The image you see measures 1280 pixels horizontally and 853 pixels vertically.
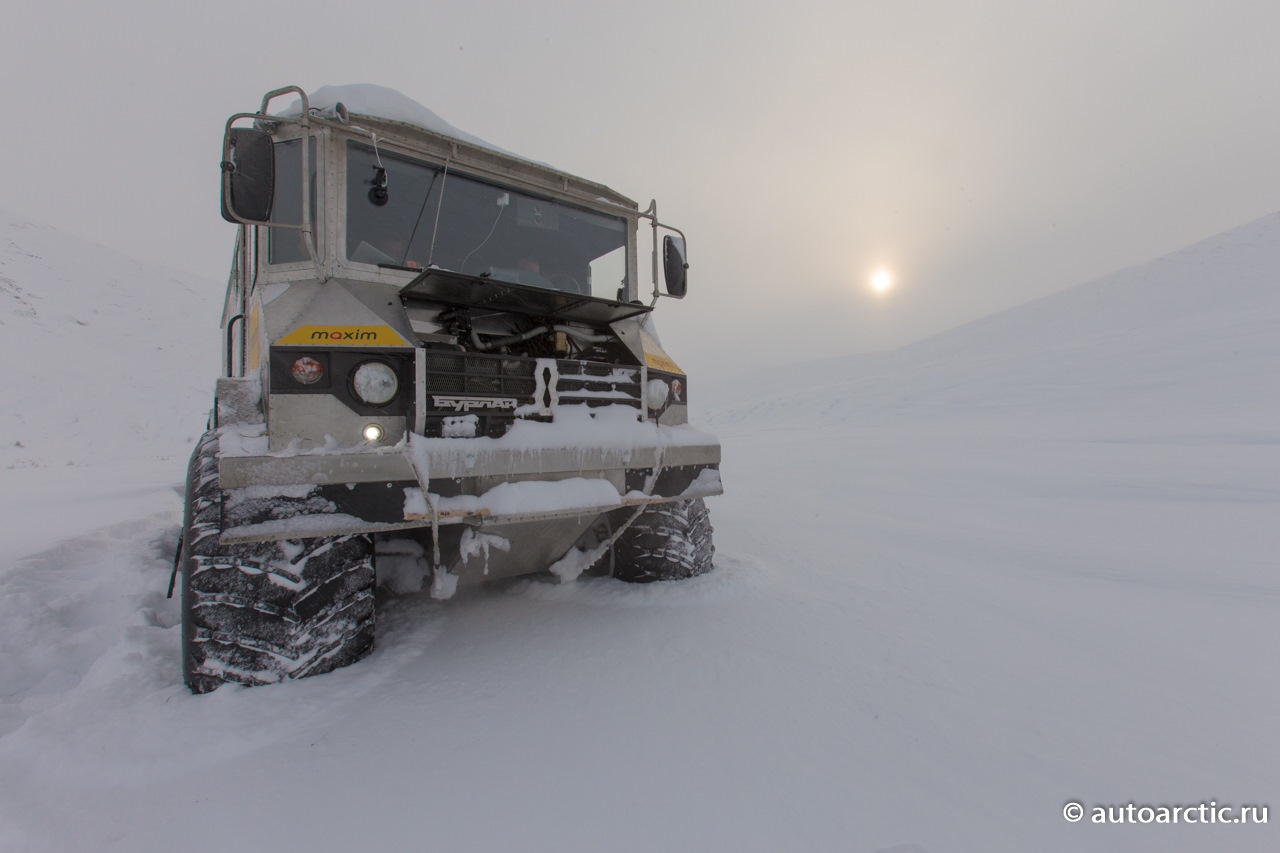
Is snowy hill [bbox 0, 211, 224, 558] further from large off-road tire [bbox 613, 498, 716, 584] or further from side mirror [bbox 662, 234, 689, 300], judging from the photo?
side mirror [bbox 662, 234, 689, 300]

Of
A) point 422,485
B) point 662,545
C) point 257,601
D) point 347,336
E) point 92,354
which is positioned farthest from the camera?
point 92,354

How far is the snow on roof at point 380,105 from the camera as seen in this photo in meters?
2.80

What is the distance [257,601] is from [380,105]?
2.45 metres

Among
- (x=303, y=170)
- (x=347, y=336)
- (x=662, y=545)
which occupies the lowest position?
(x=662, y=545)

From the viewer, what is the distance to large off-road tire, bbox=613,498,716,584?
3.40m

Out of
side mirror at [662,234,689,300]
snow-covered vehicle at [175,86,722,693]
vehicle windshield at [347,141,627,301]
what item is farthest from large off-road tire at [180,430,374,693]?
side mirror at [662,234,689,300]

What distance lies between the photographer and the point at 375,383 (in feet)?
7.52

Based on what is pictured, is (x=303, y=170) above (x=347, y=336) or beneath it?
above

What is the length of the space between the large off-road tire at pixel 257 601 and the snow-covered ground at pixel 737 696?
11cm

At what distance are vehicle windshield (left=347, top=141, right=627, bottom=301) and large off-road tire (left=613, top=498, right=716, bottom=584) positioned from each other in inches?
57.9

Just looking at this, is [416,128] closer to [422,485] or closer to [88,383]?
[422,485]

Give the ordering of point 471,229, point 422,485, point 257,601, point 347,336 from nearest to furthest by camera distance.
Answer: point 257,601, point 422,485, point 347,336, point 471,229

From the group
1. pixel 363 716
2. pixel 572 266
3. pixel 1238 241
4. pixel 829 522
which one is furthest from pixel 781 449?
pixel 1238 241

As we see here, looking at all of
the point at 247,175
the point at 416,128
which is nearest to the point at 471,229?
the point at 416,128
